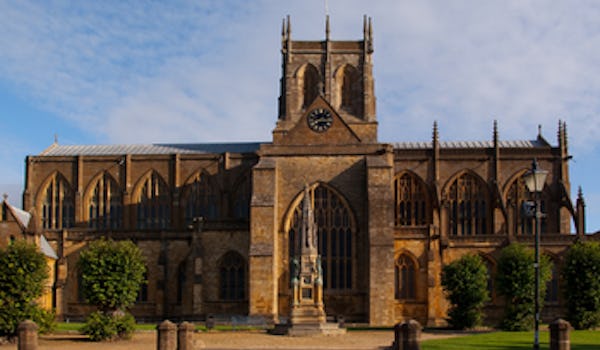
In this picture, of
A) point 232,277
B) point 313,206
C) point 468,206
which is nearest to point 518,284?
point 313,206

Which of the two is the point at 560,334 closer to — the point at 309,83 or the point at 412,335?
the point at 412,335

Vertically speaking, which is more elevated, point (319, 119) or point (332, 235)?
point (319, 119)

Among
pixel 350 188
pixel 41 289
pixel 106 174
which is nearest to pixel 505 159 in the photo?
pixel 350 188

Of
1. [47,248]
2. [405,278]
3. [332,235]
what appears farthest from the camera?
[47,248]

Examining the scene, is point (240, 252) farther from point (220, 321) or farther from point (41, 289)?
point (41, 289)

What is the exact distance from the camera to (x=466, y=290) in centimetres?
5856

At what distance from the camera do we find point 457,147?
79375 mm

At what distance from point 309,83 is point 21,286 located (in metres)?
36.8

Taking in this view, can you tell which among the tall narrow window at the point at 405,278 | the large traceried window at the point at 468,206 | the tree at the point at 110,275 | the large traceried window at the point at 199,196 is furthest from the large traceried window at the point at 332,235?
the tree at the point at 110,275

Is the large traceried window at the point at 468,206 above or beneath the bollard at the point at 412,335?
above

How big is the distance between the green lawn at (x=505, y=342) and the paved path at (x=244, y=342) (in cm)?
315

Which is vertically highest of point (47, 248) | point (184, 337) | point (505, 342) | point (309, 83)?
point (309, 83)

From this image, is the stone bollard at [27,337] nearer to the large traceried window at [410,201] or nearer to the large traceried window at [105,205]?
the large traceried window at [105,205]

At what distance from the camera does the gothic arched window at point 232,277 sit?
68.7 metres
